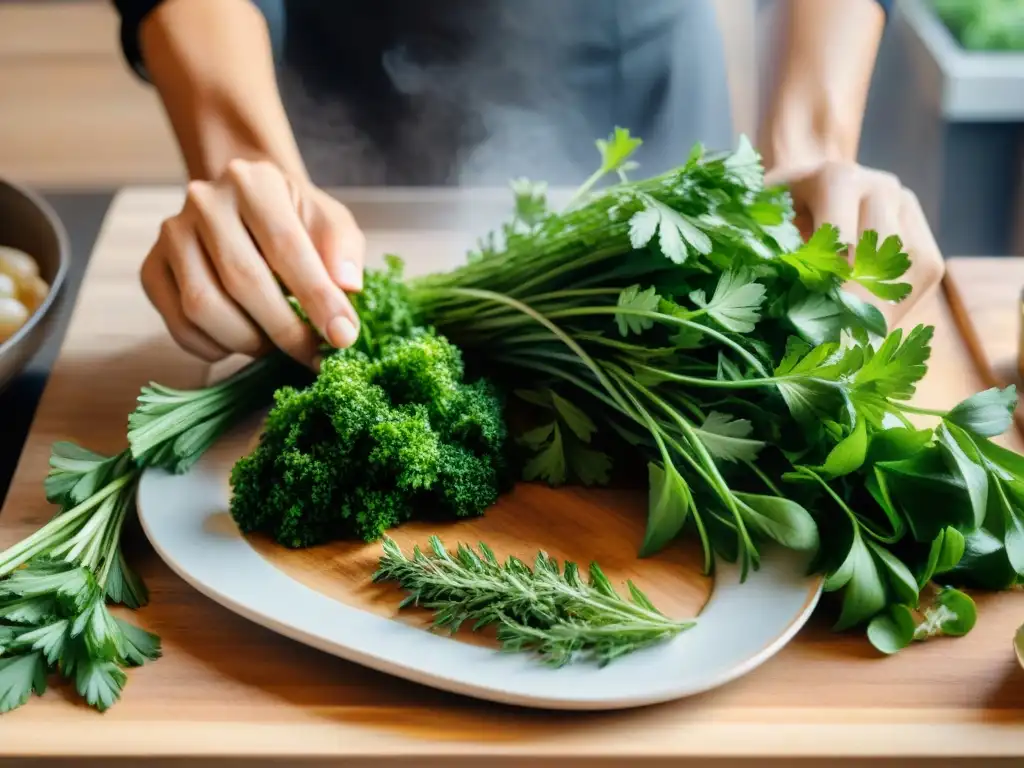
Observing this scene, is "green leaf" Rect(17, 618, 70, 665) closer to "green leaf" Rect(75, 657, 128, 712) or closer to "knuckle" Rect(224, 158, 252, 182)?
"green leaf" Rect(75, 657, 128, 712)

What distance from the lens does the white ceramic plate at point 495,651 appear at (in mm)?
894

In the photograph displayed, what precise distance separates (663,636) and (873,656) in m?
0.20

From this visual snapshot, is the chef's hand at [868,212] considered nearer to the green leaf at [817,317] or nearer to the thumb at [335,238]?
the green leaf at [817,317]

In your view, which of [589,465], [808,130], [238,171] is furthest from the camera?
[808,130]

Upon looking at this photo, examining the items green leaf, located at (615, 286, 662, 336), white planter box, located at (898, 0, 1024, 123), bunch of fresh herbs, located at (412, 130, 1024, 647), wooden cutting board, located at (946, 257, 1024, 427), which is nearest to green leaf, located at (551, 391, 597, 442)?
bunch of fresh herbs, located at (412, 130, 1024, 647)

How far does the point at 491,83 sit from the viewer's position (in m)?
1.93

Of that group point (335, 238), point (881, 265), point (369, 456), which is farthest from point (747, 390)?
point (335, 238)

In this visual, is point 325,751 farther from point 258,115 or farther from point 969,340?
point 969,340

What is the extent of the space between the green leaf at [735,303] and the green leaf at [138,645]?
0.61m

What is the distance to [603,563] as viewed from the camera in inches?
41.7

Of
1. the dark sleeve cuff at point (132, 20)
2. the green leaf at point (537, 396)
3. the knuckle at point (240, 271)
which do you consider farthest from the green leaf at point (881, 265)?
the dark sleeve cuff at point (132, 20)

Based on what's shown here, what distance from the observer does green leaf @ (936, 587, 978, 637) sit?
0.97 m

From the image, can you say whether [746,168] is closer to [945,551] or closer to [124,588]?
[945,551]

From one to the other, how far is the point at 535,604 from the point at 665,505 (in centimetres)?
16
